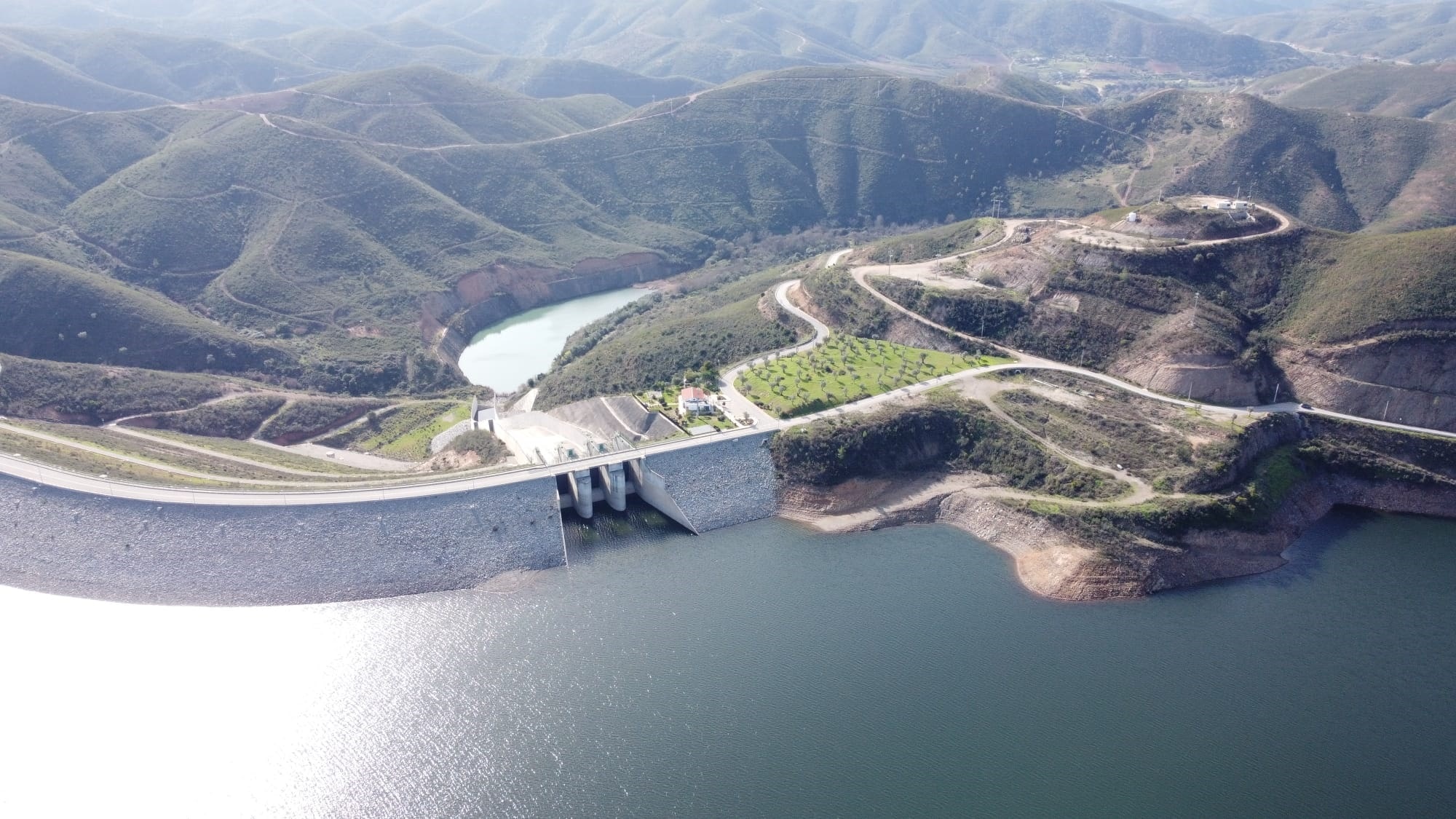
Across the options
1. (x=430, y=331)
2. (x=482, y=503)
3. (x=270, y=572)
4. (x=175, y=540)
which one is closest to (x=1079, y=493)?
(x=482, y=503)

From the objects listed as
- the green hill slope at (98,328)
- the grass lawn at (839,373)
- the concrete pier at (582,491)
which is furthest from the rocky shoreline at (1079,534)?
the green hill slope at (98,328)

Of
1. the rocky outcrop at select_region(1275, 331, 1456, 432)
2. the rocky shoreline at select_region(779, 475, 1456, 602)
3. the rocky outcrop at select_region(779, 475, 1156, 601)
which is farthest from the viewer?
the rocky outcrop at select_region(1275, 331, 1456, 432)

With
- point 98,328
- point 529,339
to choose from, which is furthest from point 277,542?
point 529,339

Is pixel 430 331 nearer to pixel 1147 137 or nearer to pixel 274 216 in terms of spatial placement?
pixel 274 216

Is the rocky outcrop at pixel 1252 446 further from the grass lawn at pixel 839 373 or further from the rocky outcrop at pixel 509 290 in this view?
the rocky outcrop at pixel 509 290

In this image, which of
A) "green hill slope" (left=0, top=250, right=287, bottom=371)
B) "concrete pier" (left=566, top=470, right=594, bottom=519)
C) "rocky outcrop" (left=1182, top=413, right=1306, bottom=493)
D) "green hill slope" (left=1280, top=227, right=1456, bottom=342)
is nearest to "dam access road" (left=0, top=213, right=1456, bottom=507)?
"concrete pier" (left=566, top=470, right=594, bottom=519)

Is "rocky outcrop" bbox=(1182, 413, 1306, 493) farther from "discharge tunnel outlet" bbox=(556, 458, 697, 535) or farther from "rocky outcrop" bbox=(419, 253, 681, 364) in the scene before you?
"rocky outcrop" bbox=(419, 253, 681, 364)

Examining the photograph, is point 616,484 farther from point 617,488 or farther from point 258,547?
point 258,547
